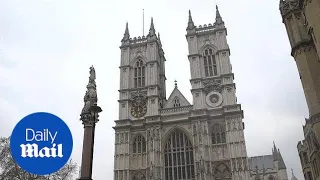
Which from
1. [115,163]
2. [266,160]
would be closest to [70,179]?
[115,163]

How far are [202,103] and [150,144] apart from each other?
7.84m

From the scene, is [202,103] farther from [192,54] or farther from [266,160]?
[266,160]

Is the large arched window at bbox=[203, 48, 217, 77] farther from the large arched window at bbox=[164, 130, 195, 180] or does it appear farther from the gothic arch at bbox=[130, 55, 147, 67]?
the large arched window at bbox=[164, 130, 195, 180]

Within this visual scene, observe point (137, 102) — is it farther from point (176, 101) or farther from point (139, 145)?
point (139, 145)

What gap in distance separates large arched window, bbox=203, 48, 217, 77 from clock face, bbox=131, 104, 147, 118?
8994 mm

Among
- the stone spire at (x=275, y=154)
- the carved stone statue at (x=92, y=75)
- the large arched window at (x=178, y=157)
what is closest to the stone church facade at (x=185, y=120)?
the large arched window at (x=178, y=157)

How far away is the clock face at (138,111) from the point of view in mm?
42781

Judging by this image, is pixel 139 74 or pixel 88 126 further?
pixel 139 74

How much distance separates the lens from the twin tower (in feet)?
125

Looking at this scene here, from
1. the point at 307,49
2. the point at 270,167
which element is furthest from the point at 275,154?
the point at 307,49

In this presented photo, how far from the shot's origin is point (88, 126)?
45.2ft

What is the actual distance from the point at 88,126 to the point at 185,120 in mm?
27650

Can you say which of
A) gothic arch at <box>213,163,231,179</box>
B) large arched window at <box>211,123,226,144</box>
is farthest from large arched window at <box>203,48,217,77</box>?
gothic arch at <box>213,163,231,179</box>

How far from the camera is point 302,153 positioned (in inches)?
1387
